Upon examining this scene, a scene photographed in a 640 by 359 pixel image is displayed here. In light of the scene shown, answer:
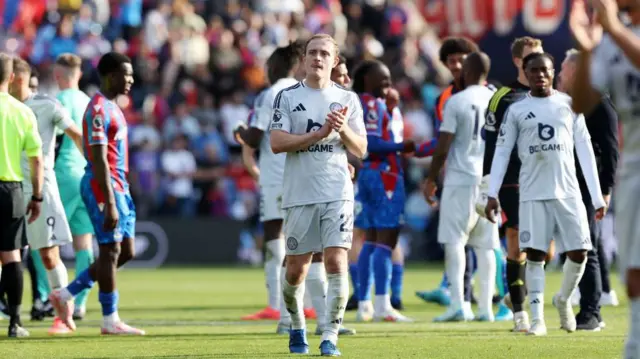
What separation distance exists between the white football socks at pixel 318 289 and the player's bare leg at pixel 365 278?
8.41ft

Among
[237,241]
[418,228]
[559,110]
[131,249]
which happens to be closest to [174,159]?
[237,241]

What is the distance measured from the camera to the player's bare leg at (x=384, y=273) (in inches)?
521

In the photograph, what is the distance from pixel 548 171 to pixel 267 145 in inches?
129

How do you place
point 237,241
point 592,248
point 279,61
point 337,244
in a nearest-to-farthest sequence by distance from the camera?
point 337,244
point 592,248
point 279,61
point 237,241

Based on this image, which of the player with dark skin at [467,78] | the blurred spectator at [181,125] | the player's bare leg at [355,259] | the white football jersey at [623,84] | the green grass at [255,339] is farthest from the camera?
the blurred spectator at [181,125]

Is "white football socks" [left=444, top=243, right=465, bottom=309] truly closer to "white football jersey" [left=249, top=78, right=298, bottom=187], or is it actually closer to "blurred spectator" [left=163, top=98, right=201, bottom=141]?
"white football jersey" [left=249, top=78, right=298, bottom=187]

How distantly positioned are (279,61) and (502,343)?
393cm

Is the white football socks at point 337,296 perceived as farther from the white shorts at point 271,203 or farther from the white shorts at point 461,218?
the white shorts at point 461,218

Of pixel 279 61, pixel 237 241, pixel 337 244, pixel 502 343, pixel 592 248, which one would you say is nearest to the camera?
pixel 337 244

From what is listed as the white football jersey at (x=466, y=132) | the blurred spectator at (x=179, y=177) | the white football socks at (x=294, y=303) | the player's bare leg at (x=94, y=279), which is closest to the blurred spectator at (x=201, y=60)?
the blurred spectator at (x=179, y=177)

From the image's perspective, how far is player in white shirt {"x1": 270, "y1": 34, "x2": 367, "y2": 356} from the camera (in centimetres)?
956

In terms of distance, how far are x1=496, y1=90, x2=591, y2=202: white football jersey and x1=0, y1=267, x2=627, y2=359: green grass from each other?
127 cm

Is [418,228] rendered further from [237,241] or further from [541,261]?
[541,261]

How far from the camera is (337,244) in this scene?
9547 millimetres
